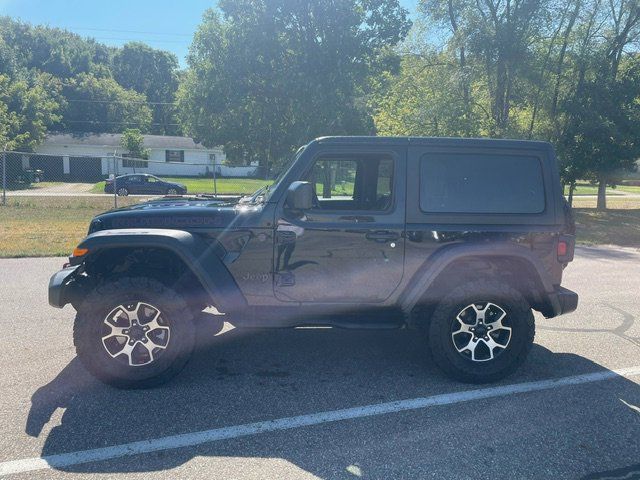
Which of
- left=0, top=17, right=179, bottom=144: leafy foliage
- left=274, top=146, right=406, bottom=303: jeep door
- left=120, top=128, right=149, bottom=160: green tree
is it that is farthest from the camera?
left=0, top=17, right=179, bottom=144: leafy foliage

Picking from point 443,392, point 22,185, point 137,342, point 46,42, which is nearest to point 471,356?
point 443,392

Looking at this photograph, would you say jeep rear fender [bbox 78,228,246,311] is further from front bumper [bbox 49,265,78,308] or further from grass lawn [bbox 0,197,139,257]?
grass lawn [bbox 0,197,139,257]

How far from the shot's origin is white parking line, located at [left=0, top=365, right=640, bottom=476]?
9.45 feet

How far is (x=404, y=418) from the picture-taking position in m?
3.46

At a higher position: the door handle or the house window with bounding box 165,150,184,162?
the house window with bounding box 165,150,184,162

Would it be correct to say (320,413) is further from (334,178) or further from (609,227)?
(609,227)

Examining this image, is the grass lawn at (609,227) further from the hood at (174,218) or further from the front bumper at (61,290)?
the front bumper at (61,290)

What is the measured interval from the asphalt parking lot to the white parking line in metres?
0.01

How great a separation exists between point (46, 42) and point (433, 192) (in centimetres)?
7900

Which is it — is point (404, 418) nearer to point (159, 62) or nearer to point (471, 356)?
point (471, 356)

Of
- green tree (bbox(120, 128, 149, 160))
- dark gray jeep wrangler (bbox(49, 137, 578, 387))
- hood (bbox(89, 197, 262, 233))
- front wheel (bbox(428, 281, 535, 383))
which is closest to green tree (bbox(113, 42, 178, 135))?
green tree (bbox(120, 128, 149, 160))

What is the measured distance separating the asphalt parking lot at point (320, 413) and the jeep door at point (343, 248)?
76 cm

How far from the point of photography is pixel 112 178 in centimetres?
2398

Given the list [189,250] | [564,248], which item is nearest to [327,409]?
[189,250]
